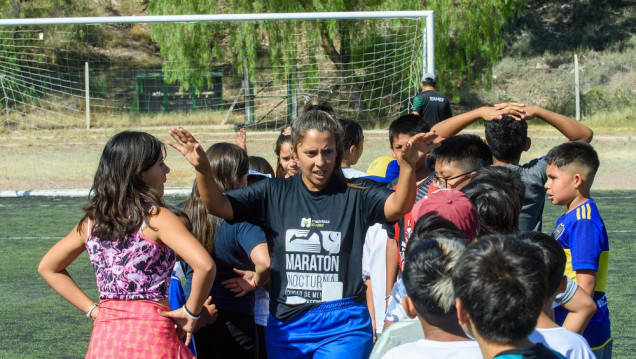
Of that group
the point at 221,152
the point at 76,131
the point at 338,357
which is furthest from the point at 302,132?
the point at 76,131

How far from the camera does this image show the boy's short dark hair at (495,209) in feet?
9.96

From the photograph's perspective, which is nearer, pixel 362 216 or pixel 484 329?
pixel 484 329

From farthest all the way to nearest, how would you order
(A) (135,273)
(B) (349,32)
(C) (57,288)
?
1. (B) (349,32)
2. (C) (57,288)
3. (A) (135,273)

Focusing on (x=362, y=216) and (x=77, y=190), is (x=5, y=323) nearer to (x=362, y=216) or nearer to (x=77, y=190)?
(x=362, y=216)

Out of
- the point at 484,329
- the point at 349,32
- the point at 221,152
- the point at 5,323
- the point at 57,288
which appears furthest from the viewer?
the point at 349,32

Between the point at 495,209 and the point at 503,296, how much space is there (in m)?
1.18

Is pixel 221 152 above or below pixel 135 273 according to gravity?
above

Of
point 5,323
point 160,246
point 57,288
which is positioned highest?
point 160,246

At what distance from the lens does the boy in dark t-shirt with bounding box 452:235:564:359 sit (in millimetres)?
1897

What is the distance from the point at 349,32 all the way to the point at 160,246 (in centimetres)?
1613

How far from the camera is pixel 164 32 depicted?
17.8 metres

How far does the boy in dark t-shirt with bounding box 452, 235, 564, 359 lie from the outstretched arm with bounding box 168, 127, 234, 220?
138 centimetres

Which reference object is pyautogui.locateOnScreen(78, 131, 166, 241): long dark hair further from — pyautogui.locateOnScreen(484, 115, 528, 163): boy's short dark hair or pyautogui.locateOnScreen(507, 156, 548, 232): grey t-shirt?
pyautogui.locateOnScreen(507, 156, 548, 232): grey t-shirt

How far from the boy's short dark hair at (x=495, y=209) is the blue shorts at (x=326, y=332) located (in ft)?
2.19
